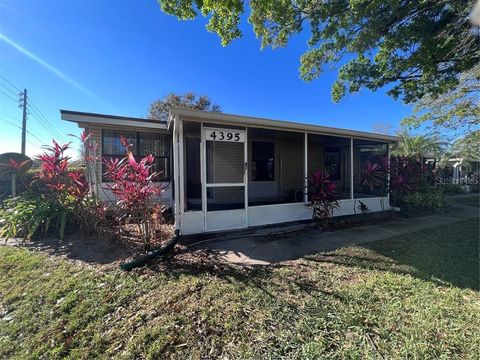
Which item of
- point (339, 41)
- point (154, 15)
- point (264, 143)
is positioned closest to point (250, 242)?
point (264, 143)

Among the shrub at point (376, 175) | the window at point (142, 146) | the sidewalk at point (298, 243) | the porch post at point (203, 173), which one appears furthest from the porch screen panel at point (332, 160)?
the porch post at point (203, 173)

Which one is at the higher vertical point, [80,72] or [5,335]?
[80,72]

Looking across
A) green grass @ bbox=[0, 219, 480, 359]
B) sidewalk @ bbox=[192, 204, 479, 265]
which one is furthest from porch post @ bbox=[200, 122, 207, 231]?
green grass @ bbox=[0, 219, 480, 359]

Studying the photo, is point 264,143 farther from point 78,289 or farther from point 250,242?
point 78,289

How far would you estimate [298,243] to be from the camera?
5047 mm

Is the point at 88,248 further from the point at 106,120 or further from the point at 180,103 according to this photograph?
the point at 180,103

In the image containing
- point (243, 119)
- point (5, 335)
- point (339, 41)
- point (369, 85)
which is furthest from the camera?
point (369, 85)

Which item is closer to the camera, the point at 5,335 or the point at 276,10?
the point at 5,335

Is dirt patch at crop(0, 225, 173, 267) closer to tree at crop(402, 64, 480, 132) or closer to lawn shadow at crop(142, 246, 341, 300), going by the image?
lawn shadow at crop(142, 246, 341, 300)

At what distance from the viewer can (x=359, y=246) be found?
484 centimetres

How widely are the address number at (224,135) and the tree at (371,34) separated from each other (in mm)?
2193

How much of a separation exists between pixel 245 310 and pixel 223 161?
6.55 m

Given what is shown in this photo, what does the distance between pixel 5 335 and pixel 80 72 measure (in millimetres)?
10641

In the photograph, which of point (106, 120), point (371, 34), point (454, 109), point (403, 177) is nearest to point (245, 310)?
point (371, 34)
